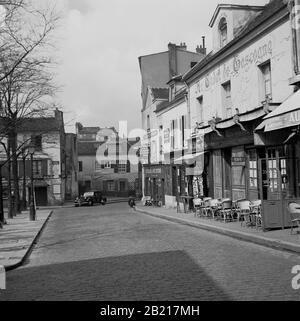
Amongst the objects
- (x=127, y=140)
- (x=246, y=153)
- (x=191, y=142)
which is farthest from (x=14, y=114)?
(x=127, y=140)

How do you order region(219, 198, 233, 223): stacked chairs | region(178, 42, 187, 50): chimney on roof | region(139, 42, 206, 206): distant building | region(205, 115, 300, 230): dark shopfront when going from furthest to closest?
region(178, 42, 187, 50): chimney on roof
region(139, 42, 206, 206): distant building
region(219, 198, 233, 223): stacked chairs
region(205, 115, 300, 230): dark shopfront

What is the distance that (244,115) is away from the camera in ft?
54.9

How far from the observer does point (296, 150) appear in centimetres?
1449

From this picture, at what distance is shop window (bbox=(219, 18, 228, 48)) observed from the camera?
819 inches

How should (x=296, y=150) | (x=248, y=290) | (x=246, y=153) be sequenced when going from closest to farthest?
(x=248, y=290), (x=296, y=150), (x=246, y=153)

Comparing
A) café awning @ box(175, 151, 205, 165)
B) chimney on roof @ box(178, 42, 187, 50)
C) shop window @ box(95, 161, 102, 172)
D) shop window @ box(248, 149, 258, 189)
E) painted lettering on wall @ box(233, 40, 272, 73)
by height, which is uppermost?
chimney on roof @ box(178, 42, 187, 50)

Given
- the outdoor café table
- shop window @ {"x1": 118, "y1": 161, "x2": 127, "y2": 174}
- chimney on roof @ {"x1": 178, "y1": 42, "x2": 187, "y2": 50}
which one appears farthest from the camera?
shop window @ {"x1": 118, "y1": 161, "x2": 127, "y2": 174}

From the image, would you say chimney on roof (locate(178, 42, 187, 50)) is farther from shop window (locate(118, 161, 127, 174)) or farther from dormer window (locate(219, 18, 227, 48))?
shop window (locate(118, 161, 127, 174))

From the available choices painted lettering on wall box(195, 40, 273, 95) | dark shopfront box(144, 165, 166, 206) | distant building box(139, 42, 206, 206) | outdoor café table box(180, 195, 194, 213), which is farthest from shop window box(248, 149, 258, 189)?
dark shopfront box(144, 165, 166, 206)

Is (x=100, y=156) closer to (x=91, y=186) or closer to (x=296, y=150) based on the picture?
(x=91, y=186)

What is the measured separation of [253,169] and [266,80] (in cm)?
328

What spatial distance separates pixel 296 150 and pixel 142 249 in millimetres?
5975

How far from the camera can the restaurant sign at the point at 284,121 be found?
37.5ft

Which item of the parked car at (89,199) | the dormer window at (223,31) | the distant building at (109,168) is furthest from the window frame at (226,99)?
the distant building at (109,168)
